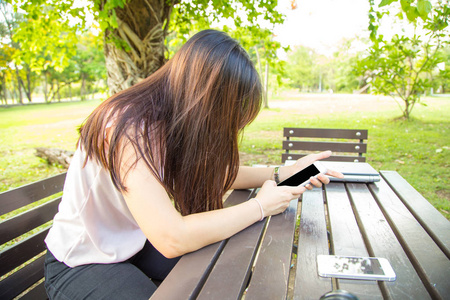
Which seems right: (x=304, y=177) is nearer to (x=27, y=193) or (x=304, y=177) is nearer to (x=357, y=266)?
(x=357, y=266)

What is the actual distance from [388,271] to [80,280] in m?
1.05

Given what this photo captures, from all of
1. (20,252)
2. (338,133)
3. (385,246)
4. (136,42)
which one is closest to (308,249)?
(385,246)

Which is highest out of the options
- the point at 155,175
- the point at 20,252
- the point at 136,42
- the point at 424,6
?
the point at 136,42

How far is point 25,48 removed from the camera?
13.4ft

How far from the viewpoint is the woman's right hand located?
1.36 meters

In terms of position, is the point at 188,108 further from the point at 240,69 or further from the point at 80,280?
the point at 80,280

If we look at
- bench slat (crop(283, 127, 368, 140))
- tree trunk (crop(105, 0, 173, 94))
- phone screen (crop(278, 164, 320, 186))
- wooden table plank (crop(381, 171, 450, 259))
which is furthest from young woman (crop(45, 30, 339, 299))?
bench slat (crop(283, 127, 368, 140))

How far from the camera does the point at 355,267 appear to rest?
99cm

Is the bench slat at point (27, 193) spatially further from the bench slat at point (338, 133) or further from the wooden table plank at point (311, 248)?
the bench slat at point (338, 133)

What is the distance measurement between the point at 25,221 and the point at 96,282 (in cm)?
69

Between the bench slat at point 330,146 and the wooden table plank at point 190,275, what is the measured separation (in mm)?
2861

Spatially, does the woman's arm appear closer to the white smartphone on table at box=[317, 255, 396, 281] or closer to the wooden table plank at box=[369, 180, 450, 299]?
the white smartphone on table at box=[317, 255, 396, 281]

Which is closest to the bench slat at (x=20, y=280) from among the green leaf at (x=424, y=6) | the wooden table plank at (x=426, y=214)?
the wooden table plank at (x=426, y=214)

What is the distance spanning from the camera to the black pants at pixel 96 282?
1143 mm
